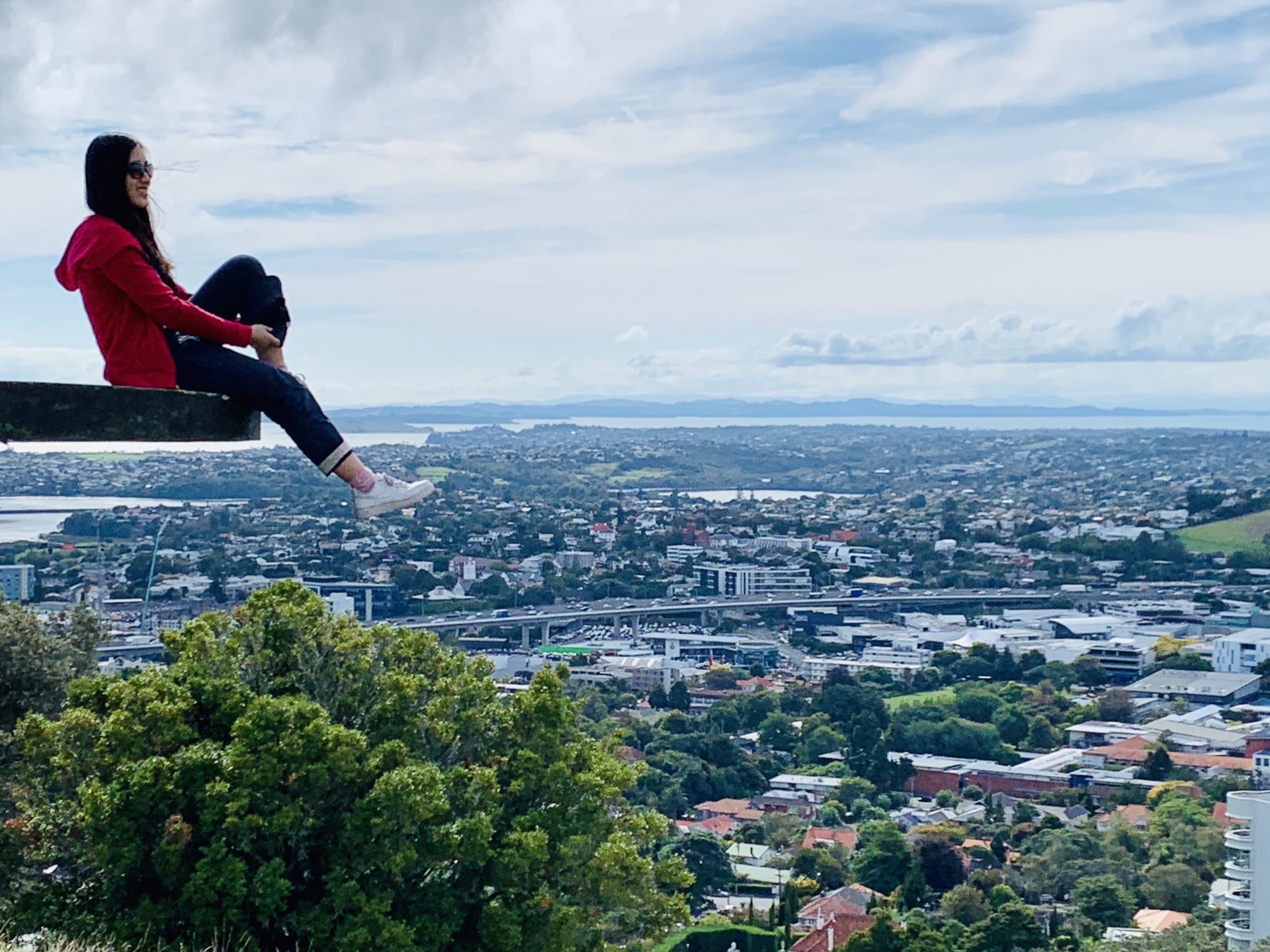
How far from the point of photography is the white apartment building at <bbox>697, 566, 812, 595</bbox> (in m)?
52.2

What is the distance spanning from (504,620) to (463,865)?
113ft

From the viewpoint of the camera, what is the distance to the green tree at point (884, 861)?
17.7 meters

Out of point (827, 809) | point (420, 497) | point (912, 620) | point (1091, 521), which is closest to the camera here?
point (420, 497)

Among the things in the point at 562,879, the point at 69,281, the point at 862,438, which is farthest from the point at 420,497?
the point at 862,438

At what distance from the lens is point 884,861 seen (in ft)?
58.8

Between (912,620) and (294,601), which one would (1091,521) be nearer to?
(912,620)

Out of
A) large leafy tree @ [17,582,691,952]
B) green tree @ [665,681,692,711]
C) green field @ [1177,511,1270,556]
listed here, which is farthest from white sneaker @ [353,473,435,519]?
green field @ [1177,511,1270,556]

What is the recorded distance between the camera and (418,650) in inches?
239

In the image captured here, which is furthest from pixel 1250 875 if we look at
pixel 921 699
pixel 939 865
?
pixel 921 699

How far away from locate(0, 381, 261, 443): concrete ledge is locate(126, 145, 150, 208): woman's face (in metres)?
0.32

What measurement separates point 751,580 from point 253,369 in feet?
167

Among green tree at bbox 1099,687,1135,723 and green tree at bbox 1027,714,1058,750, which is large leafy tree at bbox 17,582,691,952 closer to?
green tree at bbox 1027,714,1058,750

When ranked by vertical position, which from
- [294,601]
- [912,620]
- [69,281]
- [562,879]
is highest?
[69,281]

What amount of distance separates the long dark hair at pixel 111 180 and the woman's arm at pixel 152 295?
6 cm
